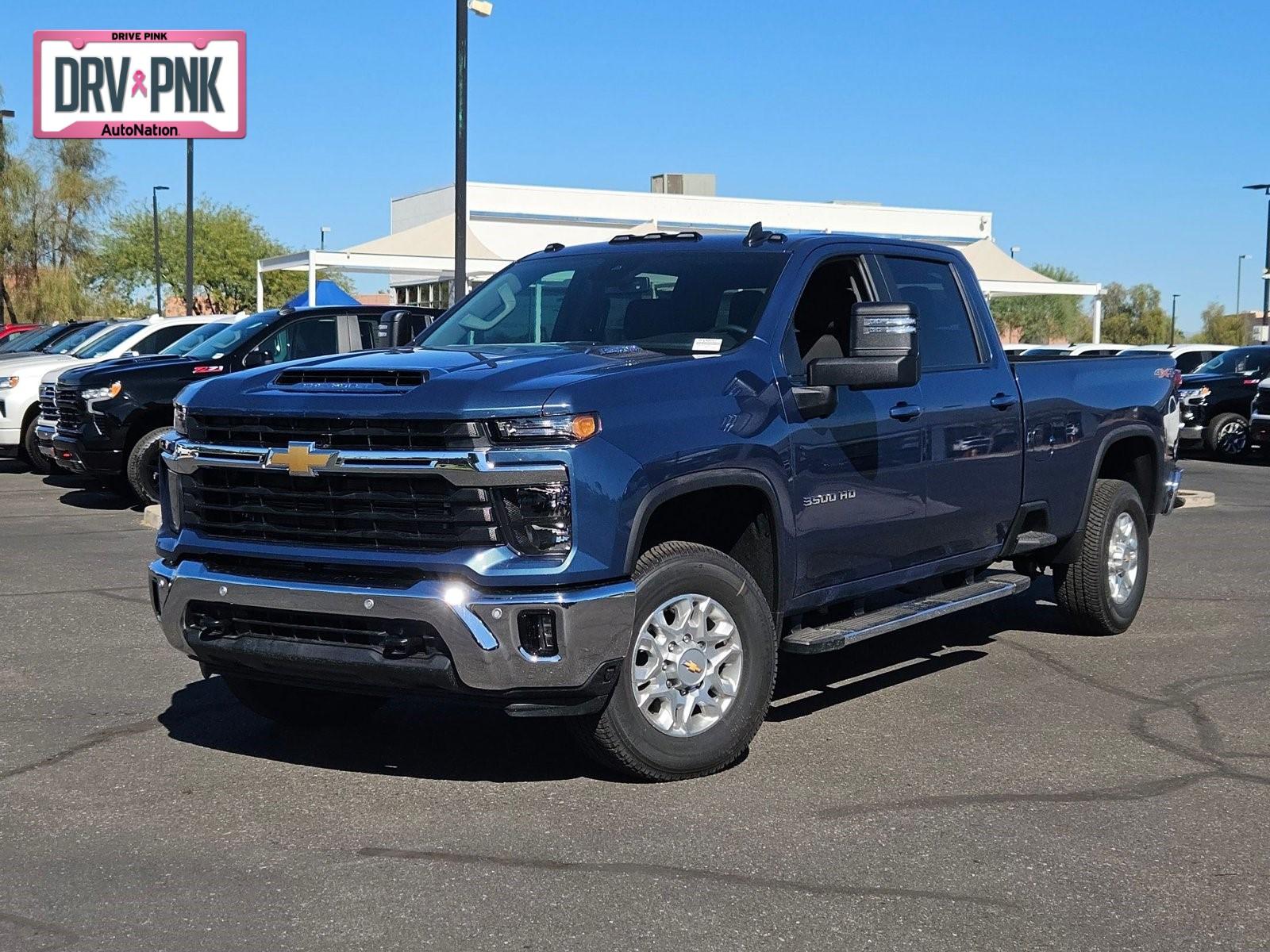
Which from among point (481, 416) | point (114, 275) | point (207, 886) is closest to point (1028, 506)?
point (481, 416)

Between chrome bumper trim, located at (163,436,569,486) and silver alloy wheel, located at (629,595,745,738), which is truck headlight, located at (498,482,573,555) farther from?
silver alloy wheel, located at (629,595,745,738)

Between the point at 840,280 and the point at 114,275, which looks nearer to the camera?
the point at 840,280

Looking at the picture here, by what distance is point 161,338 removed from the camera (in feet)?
66.7

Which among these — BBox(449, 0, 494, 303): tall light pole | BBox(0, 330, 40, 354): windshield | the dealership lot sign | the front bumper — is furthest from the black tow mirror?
the dealership lot sign

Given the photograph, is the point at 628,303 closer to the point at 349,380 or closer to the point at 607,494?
the point at 349,380

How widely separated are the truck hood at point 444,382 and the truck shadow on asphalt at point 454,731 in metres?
1.42

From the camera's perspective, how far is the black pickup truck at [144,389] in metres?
14.8

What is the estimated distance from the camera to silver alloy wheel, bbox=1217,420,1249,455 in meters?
24.8

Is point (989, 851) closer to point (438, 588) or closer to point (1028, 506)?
point (438, 588)

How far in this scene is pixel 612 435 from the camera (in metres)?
5.54

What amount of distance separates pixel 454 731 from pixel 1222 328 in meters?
121

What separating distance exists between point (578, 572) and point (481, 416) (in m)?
0.60

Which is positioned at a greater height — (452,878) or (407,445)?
(407,445)

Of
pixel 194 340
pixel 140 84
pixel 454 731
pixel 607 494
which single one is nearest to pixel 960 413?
pixel 607 494
